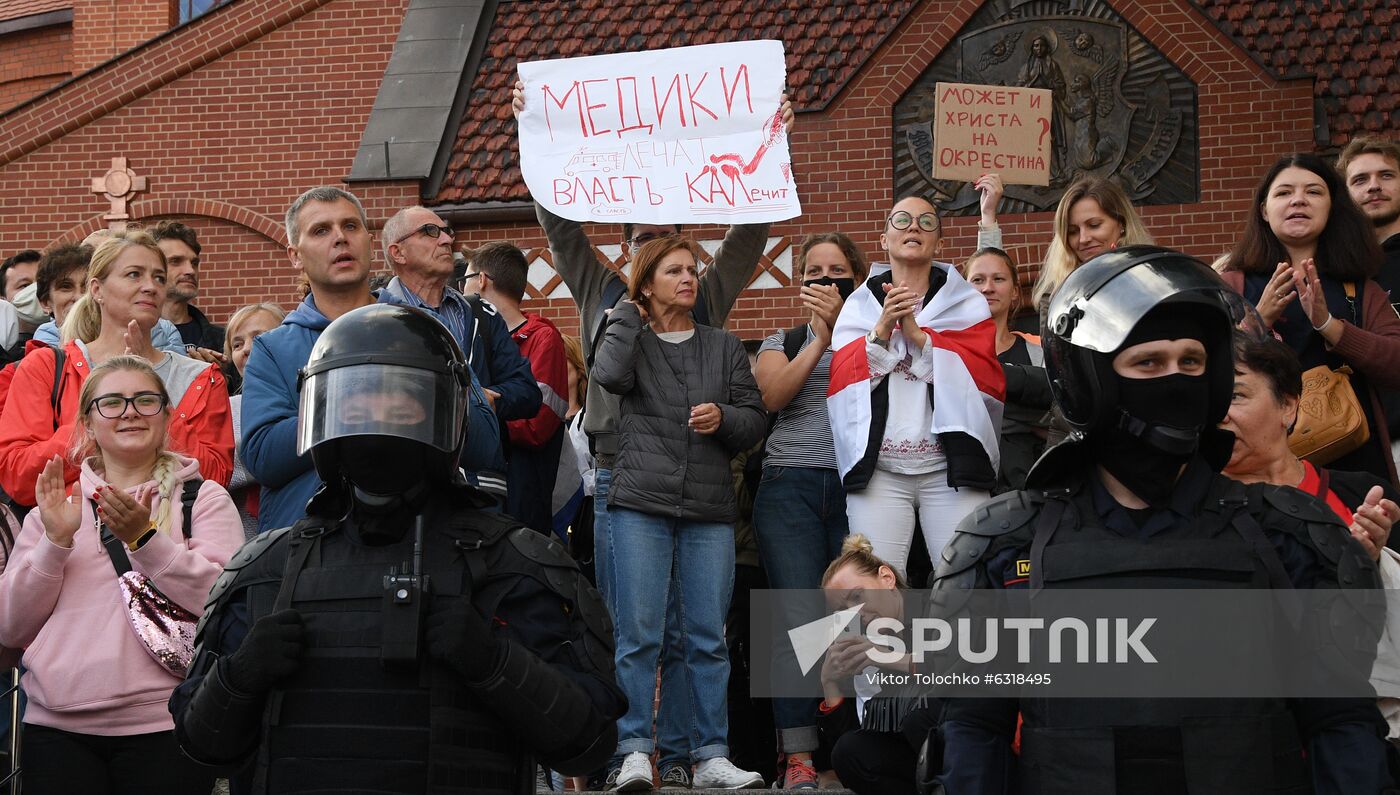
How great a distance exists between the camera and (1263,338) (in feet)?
A: 17.2

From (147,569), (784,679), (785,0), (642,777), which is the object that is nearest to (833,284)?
(784,679)

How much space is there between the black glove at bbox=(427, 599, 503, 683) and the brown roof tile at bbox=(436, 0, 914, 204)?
1156 centimetres

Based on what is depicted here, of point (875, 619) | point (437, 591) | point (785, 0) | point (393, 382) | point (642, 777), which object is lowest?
point (642, 777)

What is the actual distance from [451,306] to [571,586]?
106 inches

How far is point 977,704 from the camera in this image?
150 inches

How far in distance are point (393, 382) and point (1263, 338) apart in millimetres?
2723

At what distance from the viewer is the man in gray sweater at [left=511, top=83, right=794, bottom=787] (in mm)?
6500

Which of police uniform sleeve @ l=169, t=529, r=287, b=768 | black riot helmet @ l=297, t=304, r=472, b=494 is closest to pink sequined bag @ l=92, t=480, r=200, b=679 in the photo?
police uniform sleeve @ l=169, t=529, r=287, b=768

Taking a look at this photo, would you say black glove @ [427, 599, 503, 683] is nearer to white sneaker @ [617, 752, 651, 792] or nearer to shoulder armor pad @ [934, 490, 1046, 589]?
shoulder armor pad @ [934, 490, 1046, 589]

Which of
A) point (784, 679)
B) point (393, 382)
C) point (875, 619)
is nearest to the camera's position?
point (393, 382)

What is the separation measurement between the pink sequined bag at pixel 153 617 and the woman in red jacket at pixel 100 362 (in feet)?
2.04

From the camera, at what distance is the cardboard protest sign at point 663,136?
24.7 feet

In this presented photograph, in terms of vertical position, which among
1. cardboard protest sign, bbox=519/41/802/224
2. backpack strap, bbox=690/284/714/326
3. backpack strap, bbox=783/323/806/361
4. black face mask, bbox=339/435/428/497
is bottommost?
black face mask, bbox=339/435/428/497

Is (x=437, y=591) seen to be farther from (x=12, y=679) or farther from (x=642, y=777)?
(x=12, y=679)
